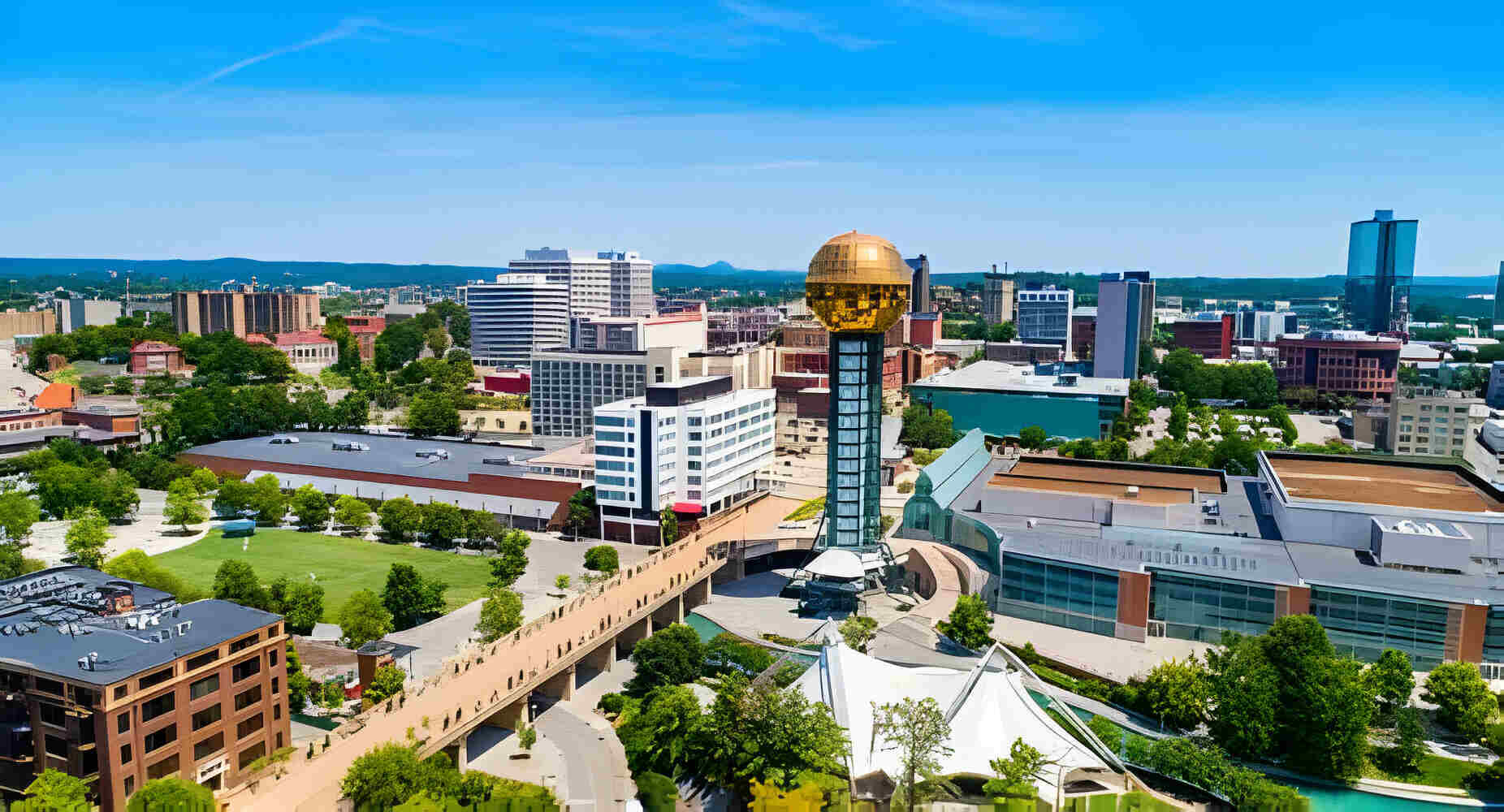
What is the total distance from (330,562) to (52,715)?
27557 millimetres

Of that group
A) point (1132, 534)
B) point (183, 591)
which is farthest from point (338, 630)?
point (1132, 534)

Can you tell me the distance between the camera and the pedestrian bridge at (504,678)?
28.1 meters

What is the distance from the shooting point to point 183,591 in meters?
43.2

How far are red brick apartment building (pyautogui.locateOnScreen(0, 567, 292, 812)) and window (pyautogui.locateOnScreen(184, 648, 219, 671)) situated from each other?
29mm

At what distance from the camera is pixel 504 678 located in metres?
35.6

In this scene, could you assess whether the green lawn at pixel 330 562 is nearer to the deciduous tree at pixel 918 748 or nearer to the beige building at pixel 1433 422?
the deciduous tree at pixel 918 748

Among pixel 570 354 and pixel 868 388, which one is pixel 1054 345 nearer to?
pixel 570 354

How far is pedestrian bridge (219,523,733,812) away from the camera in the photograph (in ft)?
92.1

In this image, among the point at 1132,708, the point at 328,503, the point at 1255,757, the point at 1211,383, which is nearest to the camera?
the point at 1255,757

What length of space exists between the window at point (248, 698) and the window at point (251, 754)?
1.23 meters

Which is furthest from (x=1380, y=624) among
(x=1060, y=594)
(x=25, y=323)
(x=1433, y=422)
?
(x=25, y=323)

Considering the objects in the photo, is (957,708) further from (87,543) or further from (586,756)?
(87,543)

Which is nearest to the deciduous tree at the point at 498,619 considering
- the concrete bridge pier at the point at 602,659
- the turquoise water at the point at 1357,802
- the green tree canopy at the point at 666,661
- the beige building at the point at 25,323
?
the concrete bridge pier at the point at 602,659

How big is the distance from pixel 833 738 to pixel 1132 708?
43.2ft
